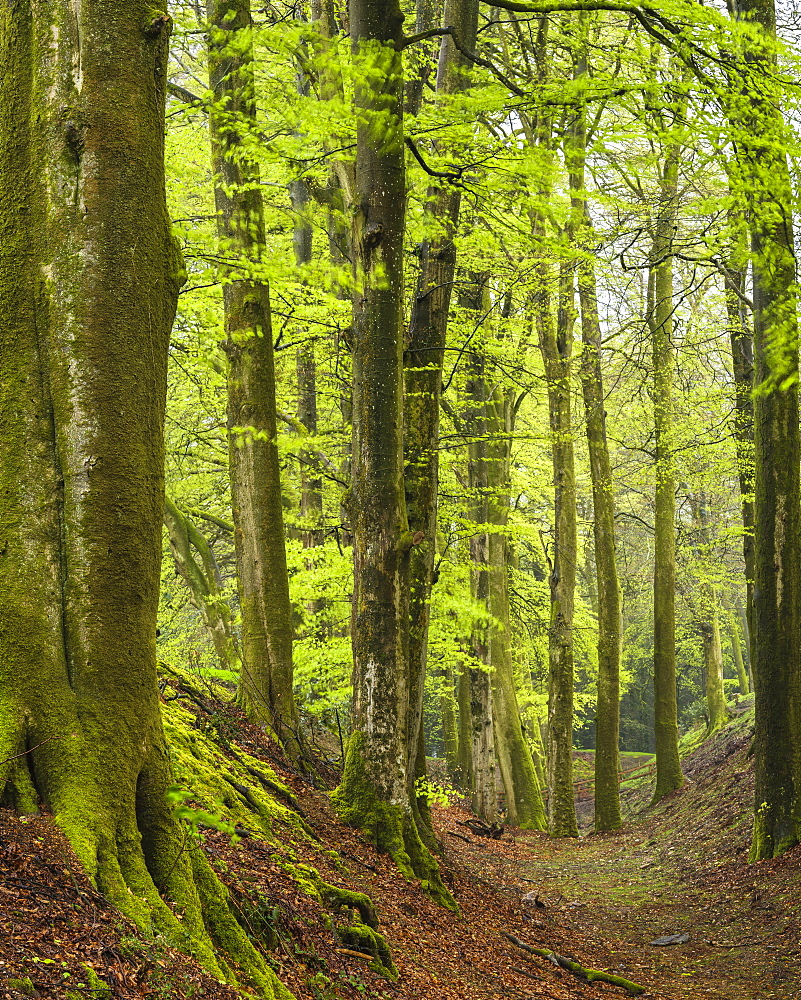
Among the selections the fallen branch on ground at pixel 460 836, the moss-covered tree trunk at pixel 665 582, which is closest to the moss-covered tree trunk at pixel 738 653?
the moss-covered tree trunk at pixel 665 582

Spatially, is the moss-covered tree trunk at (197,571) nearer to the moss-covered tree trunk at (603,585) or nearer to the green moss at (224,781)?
the moss-covered tree trunk at (603,585)

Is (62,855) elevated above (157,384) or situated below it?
below

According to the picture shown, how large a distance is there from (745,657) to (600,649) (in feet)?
90.1

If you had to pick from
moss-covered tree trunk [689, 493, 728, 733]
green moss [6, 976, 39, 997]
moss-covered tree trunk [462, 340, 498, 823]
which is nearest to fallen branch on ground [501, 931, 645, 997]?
green moss [6, 976, 39, 997]

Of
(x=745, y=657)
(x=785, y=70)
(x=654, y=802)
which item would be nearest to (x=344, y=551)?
(x=785, y=70)

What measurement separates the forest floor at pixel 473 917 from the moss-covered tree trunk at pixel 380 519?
41cm

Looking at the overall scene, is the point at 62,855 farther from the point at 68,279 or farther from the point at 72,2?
the point at 72,2

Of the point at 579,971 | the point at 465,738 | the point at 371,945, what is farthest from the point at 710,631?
the point at 371,945

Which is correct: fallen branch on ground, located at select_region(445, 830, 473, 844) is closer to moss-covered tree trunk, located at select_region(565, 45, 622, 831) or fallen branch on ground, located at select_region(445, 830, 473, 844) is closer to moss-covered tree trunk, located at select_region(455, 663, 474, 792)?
moss-covered tree trunk, located at select_region(565, 45, 622, 831)

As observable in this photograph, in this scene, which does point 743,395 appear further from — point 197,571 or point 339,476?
point 197,571

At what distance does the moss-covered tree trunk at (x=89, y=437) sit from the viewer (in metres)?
3.51

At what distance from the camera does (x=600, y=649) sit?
18.2 m

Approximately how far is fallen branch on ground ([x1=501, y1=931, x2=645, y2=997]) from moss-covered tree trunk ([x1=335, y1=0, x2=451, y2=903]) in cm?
82

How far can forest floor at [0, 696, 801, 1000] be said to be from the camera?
9.73 feet
